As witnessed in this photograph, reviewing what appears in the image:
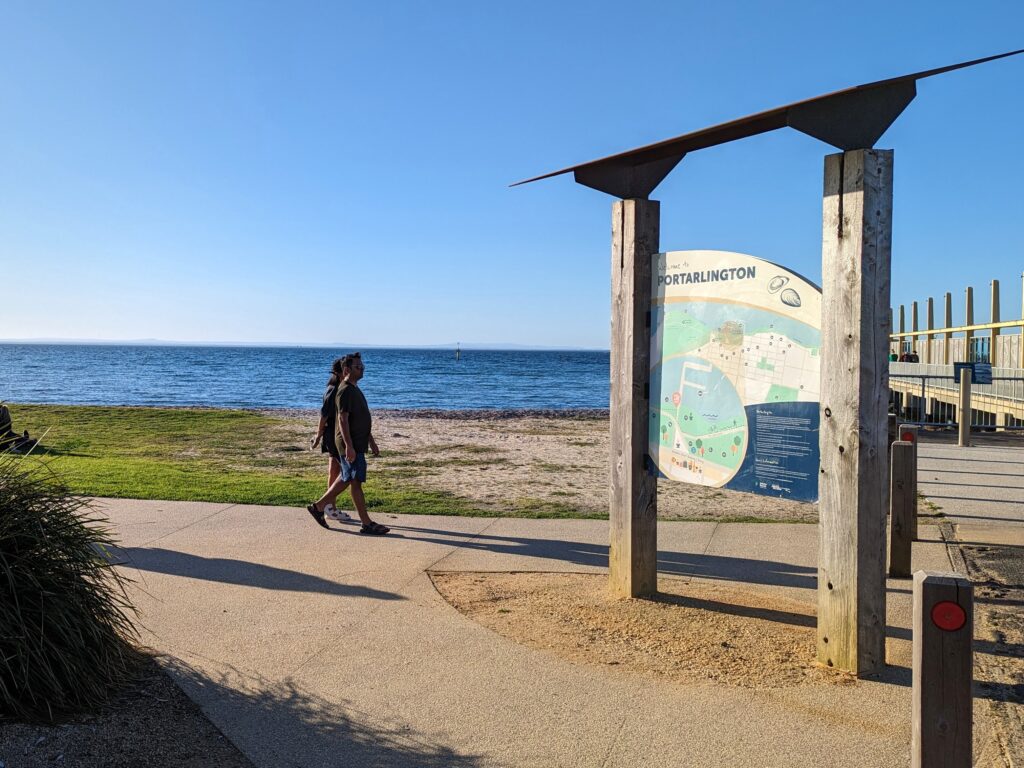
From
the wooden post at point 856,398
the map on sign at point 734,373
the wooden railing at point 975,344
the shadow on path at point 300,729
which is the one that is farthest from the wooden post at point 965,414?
the shadow on path at point 300,729

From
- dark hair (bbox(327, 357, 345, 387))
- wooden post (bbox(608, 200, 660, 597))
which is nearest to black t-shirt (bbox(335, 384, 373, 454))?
dark hair (bbox(327, 357, 345, 387))

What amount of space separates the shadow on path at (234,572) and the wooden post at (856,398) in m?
3.01

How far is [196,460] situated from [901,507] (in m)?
11.9

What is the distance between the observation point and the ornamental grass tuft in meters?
3.84

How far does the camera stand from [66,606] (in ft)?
13.4

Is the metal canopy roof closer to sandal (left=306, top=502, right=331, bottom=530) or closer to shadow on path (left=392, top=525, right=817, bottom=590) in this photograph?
shadow on path (left=392, top=525, right=817, bottom=590)

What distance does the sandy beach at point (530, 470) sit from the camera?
10406mm

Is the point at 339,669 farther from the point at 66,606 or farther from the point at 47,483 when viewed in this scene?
the point at 47,483

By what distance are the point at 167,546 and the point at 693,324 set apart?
5061 millimetres

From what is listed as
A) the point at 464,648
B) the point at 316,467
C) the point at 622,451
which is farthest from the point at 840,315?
the point at 316,467

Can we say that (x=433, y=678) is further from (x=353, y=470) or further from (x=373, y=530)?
(x=353, y=470)

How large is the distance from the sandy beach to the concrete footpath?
269cm

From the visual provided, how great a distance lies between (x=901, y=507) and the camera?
7.17 m

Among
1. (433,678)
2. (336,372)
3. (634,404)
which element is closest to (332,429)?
(336,372)
